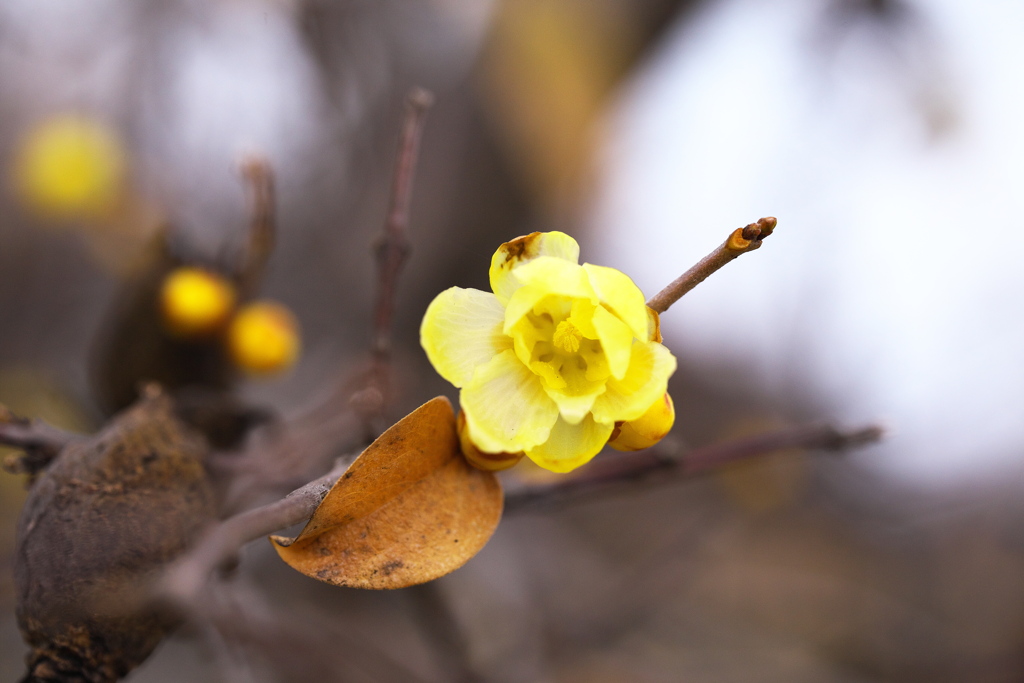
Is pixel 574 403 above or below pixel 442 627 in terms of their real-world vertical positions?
above

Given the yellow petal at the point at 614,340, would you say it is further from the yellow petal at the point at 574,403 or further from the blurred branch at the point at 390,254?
the blurred branch at the point at 390,254

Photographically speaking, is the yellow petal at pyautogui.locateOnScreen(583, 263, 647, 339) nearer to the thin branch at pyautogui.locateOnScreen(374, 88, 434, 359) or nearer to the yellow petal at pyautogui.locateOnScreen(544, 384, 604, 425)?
the yellow petal at pyautogui.locateOnScreen(544, 384, 604, 425)

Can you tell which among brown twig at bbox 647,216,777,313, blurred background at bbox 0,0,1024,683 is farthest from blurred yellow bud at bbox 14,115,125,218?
brown twig at bbox 647,216,777,313

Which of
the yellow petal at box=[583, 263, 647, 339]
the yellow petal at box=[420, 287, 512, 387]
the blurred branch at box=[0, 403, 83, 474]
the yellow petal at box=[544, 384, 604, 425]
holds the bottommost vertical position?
the blurred branch at box=[0, 403, 83, 474]

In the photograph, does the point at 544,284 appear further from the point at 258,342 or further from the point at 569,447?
the point at 258,342

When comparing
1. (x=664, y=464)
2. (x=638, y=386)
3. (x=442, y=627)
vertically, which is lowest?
(x=442, y=627)

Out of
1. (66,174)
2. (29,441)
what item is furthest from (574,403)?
(66,174)
